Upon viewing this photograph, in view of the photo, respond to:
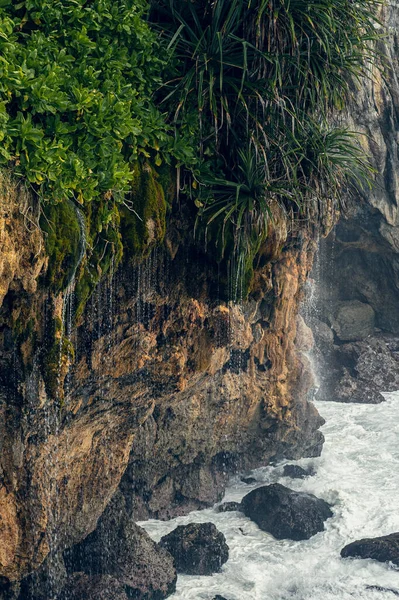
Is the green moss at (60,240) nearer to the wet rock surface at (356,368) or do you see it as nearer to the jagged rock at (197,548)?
the jagged rock at (197,548)

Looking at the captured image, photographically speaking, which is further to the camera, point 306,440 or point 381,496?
point 306,440

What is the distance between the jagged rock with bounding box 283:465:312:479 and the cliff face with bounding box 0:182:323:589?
0.89 m

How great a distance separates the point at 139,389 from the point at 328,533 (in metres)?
6.05

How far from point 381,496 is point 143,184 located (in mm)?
10814

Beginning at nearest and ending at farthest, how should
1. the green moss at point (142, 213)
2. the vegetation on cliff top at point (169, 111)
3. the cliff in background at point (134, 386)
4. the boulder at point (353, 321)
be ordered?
1. the vegetation on cliff top at point (169, 111)
2. the cliff in background at point (134, 386)
3. the green moss at point (142, 213)
4. the boulder at point (353, 321)

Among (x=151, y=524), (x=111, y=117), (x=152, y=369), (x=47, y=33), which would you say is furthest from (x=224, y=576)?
(x=47, y=33)

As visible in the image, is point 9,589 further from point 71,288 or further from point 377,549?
point 377,549

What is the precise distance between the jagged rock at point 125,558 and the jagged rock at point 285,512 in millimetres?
3031

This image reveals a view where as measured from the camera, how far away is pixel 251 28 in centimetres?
1007

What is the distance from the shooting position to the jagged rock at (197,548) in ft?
44.4

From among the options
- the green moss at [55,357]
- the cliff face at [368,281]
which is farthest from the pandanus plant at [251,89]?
the cliff face at [368,281]

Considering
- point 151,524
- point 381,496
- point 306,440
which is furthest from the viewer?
point 306,440

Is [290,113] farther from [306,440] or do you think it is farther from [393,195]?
[393,195]

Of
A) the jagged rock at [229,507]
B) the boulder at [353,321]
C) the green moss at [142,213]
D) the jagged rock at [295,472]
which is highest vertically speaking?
the green moss at [142,213]
